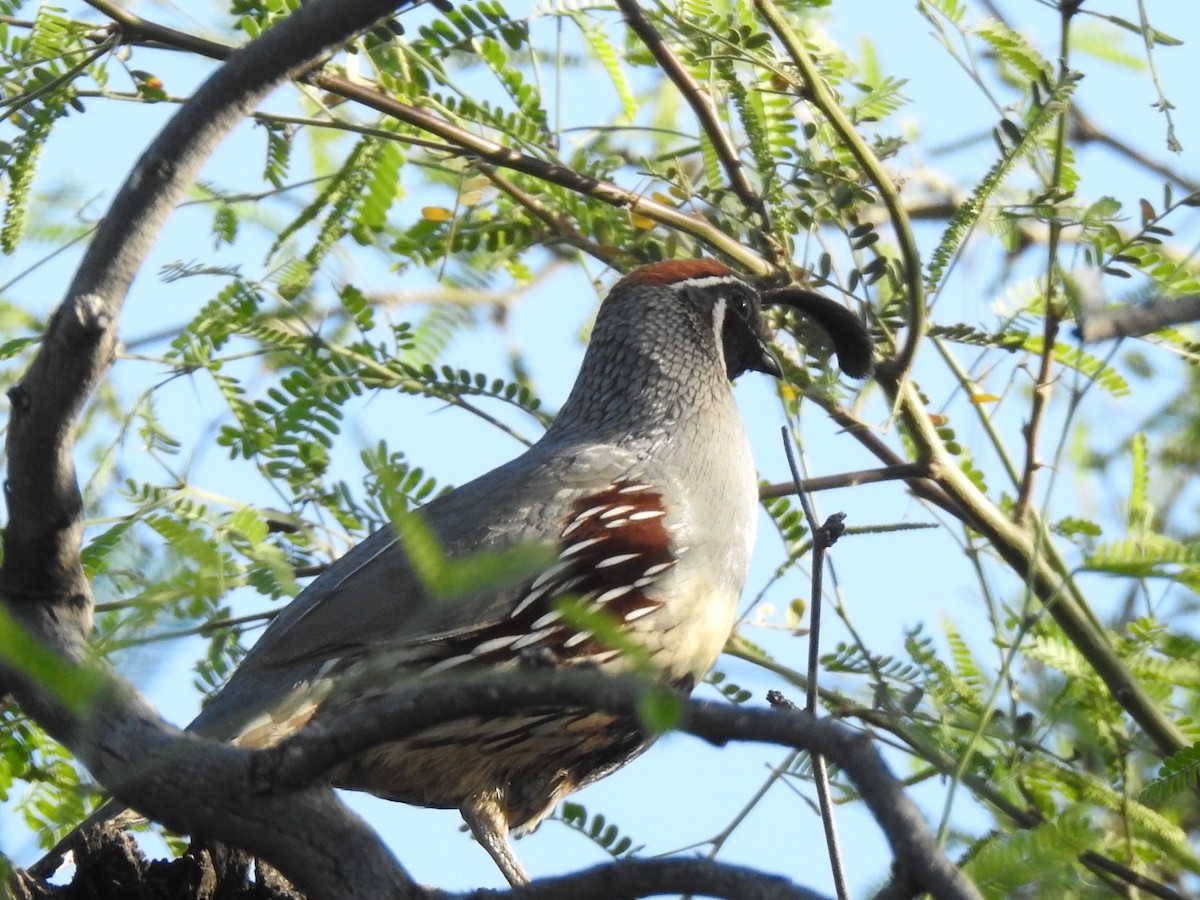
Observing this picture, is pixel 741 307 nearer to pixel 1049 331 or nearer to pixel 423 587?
pixel 1049 331

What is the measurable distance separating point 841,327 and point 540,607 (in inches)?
41.3

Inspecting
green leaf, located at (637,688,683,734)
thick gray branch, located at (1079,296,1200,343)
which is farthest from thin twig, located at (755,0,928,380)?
green leaf, located at (637,688,683,734)

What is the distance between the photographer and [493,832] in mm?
3875

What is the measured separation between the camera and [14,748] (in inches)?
137

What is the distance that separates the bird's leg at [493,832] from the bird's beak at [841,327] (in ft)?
4.54

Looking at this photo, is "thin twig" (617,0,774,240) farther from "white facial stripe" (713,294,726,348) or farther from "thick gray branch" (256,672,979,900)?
"thick gray branch" (256,672,979,900)

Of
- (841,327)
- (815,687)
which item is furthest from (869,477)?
(815,687)

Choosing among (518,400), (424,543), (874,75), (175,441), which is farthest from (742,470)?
(424,543)

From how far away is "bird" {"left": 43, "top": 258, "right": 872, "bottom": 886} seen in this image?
3.57 m

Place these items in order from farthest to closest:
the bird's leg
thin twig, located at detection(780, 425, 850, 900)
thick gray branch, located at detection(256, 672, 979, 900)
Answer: the bird's leg < thin twig, located at detection(780, 425, 850, 900) < thick gray branch, located at detection(256, 672, 979, 900)

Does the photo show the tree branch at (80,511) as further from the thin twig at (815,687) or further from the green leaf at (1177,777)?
the green leaf at (1177,777)

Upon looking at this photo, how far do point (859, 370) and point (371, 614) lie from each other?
4.43 ft

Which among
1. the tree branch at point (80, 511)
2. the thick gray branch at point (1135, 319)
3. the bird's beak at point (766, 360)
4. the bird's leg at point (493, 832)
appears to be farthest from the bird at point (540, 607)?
the thick gray branch at point (1135, 319)

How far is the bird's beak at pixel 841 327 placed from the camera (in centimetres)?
399
